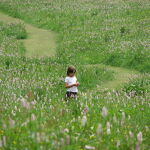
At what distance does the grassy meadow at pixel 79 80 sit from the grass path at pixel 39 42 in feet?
1.46

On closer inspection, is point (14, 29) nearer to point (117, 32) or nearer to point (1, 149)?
point (117, 32)

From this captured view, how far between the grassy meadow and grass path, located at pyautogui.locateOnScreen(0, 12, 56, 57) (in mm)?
445

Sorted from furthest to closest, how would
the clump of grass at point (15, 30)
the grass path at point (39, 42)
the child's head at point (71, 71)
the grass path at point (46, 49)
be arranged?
1. the clump of grass at point (15, 30)
2. the grass path at point (39, 42)
3. the grass path at point (46, 49)
4. the child's head at point (71, 71)

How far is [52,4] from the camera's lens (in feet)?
108

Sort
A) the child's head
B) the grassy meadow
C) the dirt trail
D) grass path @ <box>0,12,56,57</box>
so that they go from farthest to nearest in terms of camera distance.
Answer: grass path @ <box>0,12,56,57</box>, the dirt trail, the child's head, the grassy meadow

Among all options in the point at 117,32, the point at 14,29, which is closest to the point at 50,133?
the point at 117,32

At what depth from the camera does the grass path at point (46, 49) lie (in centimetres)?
1297

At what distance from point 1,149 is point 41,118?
1098 mm

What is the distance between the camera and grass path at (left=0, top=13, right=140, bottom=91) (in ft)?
42.5

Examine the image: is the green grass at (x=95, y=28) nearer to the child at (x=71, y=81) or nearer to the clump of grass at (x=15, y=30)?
the clump of grass at (x=15, y=30)

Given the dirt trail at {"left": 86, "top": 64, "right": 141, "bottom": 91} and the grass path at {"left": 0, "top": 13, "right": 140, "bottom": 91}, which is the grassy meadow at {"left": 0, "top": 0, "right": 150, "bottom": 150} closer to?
the dirt trail at {"left": 86, "top": 64, "right": 141, "bottom": 91}

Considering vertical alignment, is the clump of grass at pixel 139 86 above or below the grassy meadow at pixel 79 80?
below

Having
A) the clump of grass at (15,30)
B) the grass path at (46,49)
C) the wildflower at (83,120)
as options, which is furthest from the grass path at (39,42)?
the wildflower at (83,120)

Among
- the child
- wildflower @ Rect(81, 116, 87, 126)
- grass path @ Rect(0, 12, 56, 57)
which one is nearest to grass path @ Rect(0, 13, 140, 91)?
grass path @ Rect(0, 12, 56, 57)
